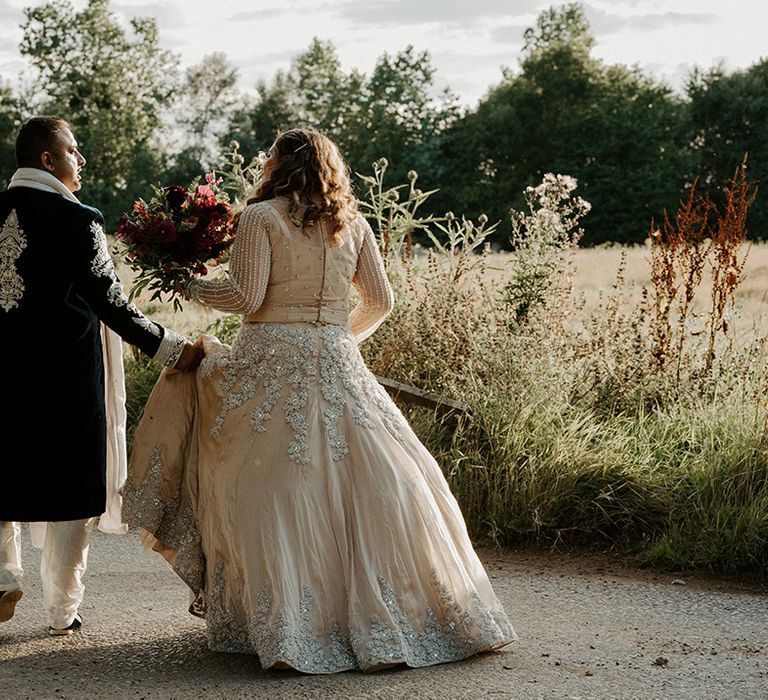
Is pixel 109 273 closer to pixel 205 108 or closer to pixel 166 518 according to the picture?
pixel 166 518

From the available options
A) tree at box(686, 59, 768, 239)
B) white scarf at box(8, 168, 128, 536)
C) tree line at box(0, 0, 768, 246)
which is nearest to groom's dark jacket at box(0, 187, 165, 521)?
white scarf at box(8, 168, 128, 536)

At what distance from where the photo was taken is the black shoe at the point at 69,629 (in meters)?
4.47

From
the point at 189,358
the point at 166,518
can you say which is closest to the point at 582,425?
the point at 189,358

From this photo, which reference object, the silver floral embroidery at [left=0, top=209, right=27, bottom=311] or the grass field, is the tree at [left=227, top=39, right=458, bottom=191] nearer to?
the grass field

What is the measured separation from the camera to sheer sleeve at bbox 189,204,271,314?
4.16 metres

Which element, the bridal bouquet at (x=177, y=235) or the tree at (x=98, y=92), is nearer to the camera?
the bridal bouquet at (x=177, y=235)

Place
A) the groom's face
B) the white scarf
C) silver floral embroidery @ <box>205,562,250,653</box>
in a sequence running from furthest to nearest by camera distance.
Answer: the white scarf
the groom's face
silver floral embroidery @ <box>205,562,250,653</box>

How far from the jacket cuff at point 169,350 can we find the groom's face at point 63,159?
2.40 ft

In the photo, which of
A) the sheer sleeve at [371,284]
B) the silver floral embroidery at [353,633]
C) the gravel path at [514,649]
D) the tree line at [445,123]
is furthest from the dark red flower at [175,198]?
the tree line at [445,123]

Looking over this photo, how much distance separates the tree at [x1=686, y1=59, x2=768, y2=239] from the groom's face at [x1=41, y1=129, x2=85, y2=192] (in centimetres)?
3610

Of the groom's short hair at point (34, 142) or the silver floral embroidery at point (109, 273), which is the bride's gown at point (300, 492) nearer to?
the silver floral embroidery at point (109, 273)

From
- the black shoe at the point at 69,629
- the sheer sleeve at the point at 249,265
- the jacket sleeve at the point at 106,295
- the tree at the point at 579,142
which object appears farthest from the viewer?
the tree at the point at 579,142

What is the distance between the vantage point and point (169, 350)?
4395 millimetres

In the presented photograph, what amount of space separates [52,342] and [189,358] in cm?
55
